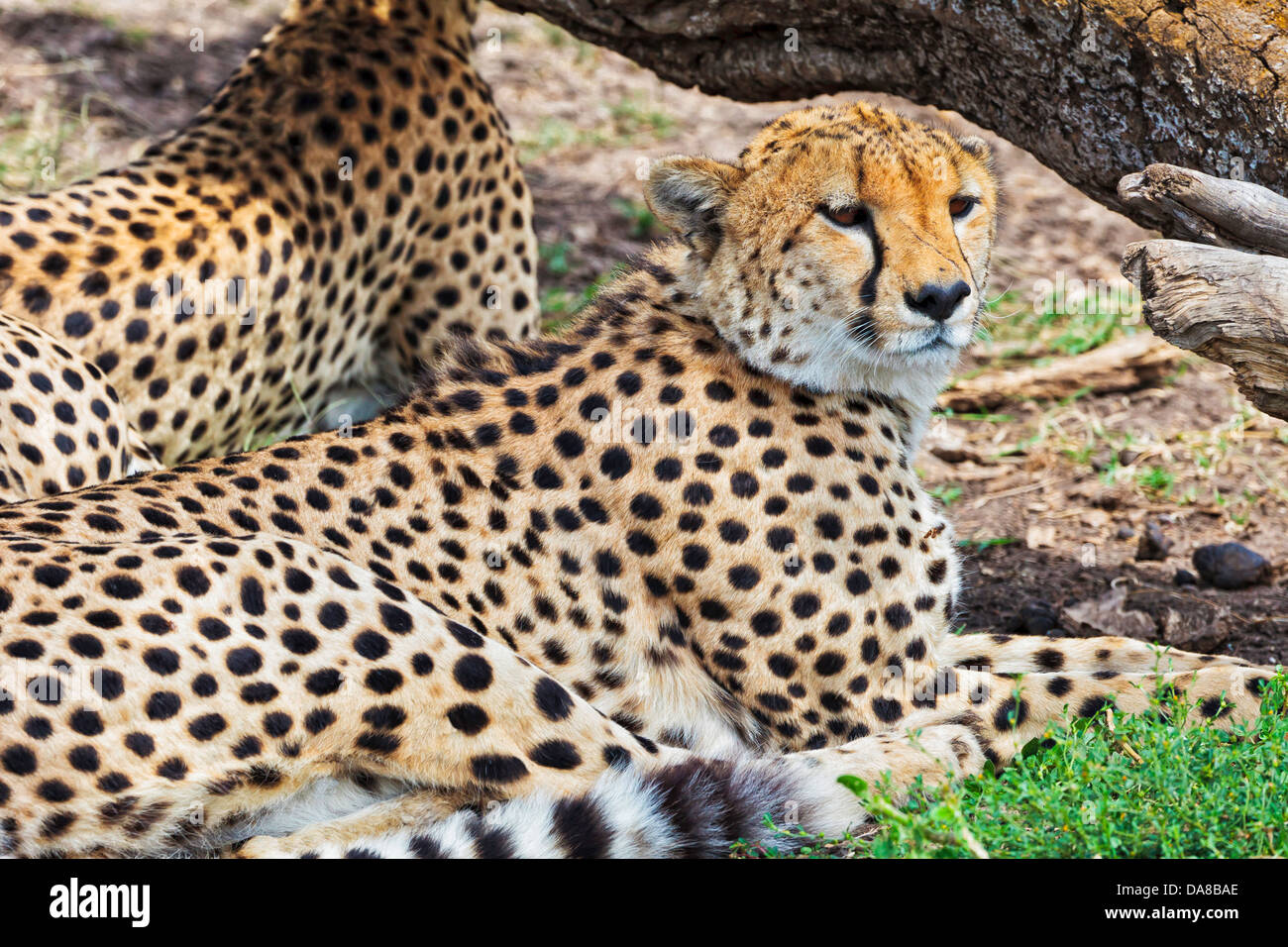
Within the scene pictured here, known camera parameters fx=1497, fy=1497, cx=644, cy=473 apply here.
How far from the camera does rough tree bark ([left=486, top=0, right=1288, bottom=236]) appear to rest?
11.6 feet

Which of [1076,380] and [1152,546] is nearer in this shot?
[1152,546]

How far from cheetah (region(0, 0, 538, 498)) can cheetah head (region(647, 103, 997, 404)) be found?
66.5 inches

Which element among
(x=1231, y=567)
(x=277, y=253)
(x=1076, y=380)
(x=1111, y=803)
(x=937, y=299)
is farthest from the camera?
(x=1076, y=380)

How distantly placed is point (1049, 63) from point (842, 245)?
99cm

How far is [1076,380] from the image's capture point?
5.57 m

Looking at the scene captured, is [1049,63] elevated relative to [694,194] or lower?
elevated

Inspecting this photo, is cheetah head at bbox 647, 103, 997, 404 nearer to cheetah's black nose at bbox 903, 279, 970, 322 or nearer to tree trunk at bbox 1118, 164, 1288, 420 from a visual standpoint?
cheetah's black nose at bbox 903, 279, 970, 322

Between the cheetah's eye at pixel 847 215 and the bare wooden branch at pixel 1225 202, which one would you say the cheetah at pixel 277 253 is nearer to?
the cheetah's eye at pixel 847 215

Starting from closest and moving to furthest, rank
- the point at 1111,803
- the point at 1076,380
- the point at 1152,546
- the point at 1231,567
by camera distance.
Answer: the point at 1111,803 < the point at 1231,567 < the point at 1152,546 < the point at 1076,380

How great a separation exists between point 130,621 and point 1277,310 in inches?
90.8

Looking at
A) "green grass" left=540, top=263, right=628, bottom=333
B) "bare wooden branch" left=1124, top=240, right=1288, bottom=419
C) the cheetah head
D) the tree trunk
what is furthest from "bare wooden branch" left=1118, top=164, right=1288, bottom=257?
"green grass" left=540, top=263, right=628, bottom=333

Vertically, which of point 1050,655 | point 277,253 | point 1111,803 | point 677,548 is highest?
point 277,253

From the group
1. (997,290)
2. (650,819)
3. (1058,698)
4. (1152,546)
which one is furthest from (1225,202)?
(997,290)

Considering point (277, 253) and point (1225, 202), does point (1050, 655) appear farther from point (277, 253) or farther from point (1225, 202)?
point (277, 253)
